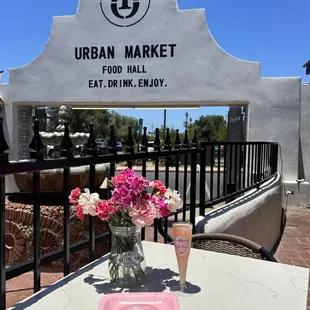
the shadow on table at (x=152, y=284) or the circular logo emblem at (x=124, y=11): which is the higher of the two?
the circular logo emblem at (x=124, y=11)

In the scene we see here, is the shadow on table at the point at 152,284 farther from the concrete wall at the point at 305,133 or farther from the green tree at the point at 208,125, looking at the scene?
the green tree at the point at 208,125

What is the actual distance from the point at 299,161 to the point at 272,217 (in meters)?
3.51

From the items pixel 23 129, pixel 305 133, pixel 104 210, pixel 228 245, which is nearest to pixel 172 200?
pixel 104 210

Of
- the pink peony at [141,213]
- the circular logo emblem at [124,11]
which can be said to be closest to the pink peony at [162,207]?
the pink peony at [141,213]

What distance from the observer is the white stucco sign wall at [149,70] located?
7.91m

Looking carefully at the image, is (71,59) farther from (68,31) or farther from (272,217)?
(272,217)

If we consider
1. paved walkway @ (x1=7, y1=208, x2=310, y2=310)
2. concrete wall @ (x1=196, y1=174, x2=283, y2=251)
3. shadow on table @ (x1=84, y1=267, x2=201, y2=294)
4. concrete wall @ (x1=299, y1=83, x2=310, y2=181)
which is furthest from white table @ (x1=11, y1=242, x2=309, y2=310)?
concrete wall @ (x1=299, y1=83, x2=310, y2=181)

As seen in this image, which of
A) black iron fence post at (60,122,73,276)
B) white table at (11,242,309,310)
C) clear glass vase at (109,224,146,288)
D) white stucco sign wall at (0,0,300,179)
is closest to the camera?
white table at (11,242,309,310)

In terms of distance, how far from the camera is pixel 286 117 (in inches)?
314

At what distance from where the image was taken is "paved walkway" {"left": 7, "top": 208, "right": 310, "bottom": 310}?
3539 millimetres

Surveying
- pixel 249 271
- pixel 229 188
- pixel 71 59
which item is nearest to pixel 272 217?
pixel 229 188

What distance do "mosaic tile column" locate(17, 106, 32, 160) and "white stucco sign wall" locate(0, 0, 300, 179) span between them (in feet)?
1.50

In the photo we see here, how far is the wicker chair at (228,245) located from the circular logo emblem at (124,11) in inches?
273

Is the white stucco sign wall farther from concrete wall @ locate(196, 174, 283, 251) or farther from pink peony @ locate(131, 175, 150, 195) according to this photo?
pink peony @ locate(131, 175, 150, 195)
